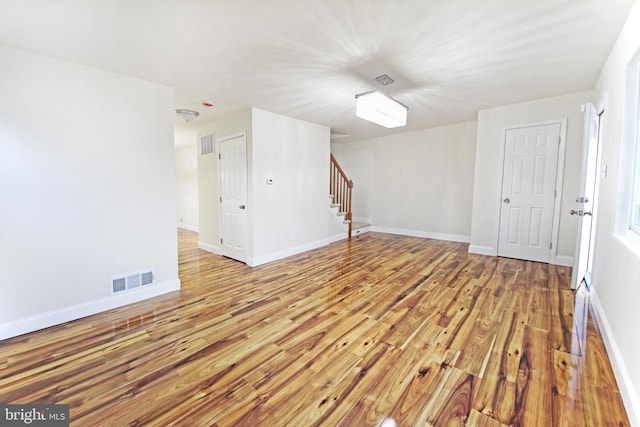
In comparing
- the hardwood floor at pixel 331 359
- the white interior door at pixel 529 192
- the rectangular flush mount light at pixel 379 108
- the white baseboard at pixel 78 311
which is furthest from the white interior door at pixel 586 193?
the white baseboard at pixel 78 311

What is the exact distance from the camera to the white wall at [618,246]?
149cm

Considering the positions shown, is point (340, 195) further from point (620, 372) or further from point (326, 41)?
point (620, 372)

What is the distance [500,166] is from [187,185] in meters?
7.39

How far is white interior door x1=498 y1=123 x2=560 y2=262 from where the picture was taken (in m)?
3.94

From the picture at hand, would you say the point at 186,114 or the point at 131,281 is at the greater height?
the point at 186,114

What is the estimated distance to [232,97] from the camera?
3475mm

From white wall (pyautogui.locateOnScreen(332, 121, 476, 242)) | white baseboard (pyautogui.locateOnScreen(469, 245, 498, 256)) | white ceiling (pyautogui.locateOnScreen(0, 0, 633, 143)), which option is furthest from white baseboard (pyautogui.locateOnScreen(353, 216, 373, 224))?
white ceiling (pyautogui.locateOnScreen(0, 0, 633, 143))

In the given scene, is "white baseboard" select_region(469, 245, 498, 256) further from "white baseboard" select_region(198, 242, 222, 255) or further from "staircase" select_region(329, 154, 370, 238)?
"white baseboard" select_region(198, 242, 222, 255)

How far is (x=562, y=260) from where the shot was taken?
12.8ft

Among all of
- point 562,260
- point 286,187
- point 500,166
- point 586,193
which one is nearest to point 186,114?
point 286,187

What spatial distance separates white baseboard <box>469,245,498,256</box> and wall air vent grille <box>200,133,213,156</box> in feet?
16.6

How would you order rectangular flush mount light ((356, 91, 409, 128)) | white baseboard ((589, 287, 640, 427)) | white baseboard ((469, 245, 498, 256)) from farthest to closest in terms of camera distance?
white baseboard ((469, 245, 498, 256)) → rectangular flush mount light ((356, 91, 409, 128)) → white baseboard ((589, 287, 640, 427))

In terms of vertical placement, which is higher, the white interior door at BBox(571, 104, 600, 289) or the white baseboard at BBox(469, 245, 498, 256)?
the white interior door at BBox(571, 104, 600, 289)

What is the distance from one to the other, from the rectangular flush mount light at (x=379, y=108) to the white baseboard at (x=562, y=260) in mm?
3150
